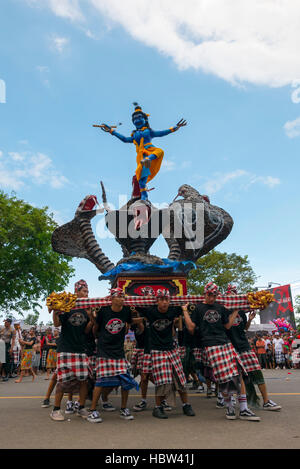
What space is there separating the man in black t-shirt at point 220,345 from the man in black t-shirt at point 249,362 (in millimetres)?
289

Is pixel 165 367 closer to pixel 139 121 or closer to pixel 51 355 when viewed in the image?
pixel 139 121

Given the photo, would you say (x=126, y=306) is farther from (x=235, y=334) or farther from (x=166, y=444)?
(x=166, y=444)

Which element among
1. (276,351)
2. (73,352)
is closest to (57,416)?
(73,352)

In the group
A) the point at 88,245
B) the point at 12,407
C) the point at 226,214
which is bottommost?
the point at 12,407

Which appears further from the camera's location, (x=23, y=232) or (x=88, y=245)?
(x=23, y=232)

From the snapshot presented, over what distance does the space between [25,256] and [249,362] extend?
63.5ft

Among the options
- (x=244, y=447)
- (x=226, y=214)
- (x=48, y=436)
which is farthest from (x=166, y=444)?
(x=226, y=214)

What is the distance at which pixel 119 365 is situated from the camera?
5.23 m

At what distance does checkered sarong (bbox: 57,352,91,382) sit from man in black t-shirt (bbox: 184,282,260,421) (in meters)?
1.57

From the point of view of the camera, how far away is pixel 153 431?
429 cm

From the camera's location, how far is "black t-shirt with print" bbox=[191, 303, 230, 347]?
5270 mm

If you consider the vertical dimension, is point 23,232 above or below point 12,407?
above

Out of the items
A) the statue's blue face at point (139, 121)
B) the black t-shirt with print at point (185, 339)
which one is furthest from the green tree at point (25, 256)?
the black t-shirt with print at point (185, 339)

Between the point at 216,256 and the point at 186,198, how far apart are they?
21.1 metres
